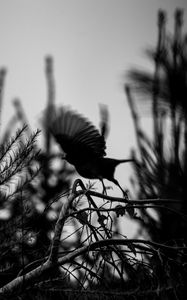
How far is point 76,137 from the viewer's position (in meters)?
1.51

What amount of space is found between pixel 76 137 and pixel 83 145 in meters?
0.05

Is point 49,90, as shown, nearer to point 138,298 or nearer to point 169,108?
point 169,108

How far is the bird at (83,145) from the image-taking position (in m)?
1.46

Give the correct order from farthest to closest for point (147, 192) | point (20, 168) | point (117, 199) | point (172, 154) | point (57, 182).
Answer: point (57, 182)
point (147, 192)
point (172, 154)
point (20, 168)
point (117, 199)

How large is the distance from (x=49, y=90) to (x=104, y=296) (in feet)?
11.2

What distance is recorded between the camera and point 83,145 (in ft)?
4.98

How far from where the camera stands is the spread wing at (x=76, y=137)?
4.81 ft

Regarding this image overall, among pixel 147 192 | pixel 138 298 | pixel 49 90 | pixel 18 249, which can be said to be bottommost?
pixel 138 298

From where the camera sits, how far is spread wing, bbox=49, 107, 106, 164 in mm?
1465

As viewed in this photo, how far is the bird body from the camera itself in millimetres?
1464

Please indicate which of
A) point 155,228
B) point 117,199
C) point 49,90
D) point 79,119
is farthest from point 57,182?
point 117,199

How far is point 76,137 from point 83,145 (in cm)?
5

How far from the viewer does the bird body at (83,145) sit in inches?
57.6

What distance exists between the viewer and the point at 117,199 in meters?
1.07
